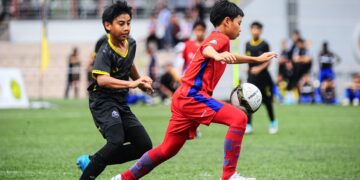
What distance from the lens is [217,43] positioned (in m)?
8.18

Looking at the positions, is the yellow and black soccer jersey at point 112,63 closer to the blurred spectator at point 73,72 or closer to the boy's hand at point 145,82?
the boy's hand at point 145,82

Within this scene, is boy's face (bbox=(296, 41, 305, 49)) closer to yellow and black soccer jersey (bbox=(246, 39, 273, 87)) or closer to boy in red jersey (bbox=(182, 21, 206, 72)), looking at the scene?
yellow and black soccer jersey (bbox=(246, 39, 273, 87))

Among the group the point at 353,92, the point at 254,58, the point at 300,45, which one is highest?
the point at 254,58

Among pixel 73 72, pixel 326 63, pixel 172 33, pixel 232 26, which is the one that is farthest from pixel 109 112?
pixel 172 33

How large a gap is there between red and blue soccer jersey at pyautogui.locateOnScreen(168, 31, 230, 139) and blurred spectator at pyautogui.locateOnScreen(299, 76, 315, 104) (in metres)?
20.1

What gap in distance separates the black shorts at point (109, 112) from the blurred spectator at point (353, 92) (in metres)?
18.9

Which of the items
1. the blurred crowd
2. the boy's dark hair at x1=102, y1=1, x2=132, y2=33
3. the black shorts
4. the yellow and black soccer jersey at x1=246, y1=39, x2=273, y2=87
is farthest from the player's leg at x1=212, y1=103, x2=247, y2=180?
the blurred crowd

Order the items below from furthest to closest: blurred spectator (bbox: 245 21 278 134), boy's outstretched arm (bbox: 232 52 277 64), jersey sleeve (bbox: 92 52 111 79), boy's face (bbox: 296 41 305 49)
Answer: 1. boy's face (bbox: 296 41 305 49)
2. blurred spectator (bbox: 245 21 278 134)
3. jersey sleeve (bbox: 92 52 111 79)
4. boy's outstretched arm (bbox: 232 52 277 64)

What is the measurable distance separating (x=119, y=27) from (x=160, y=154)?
1424 mm

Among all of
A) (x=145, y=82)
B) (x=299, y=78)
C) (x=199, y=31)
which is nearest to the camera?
(x=145, y=82)

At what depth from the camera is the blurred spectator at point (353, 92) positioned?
87.3 feet

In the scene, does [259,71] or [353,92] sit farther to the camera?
[353,92]

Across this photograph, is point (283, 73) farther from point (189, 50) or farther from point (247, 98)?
point (247, 98)

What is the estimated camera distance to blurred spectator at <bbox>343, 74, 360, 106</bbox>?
26.6 m
